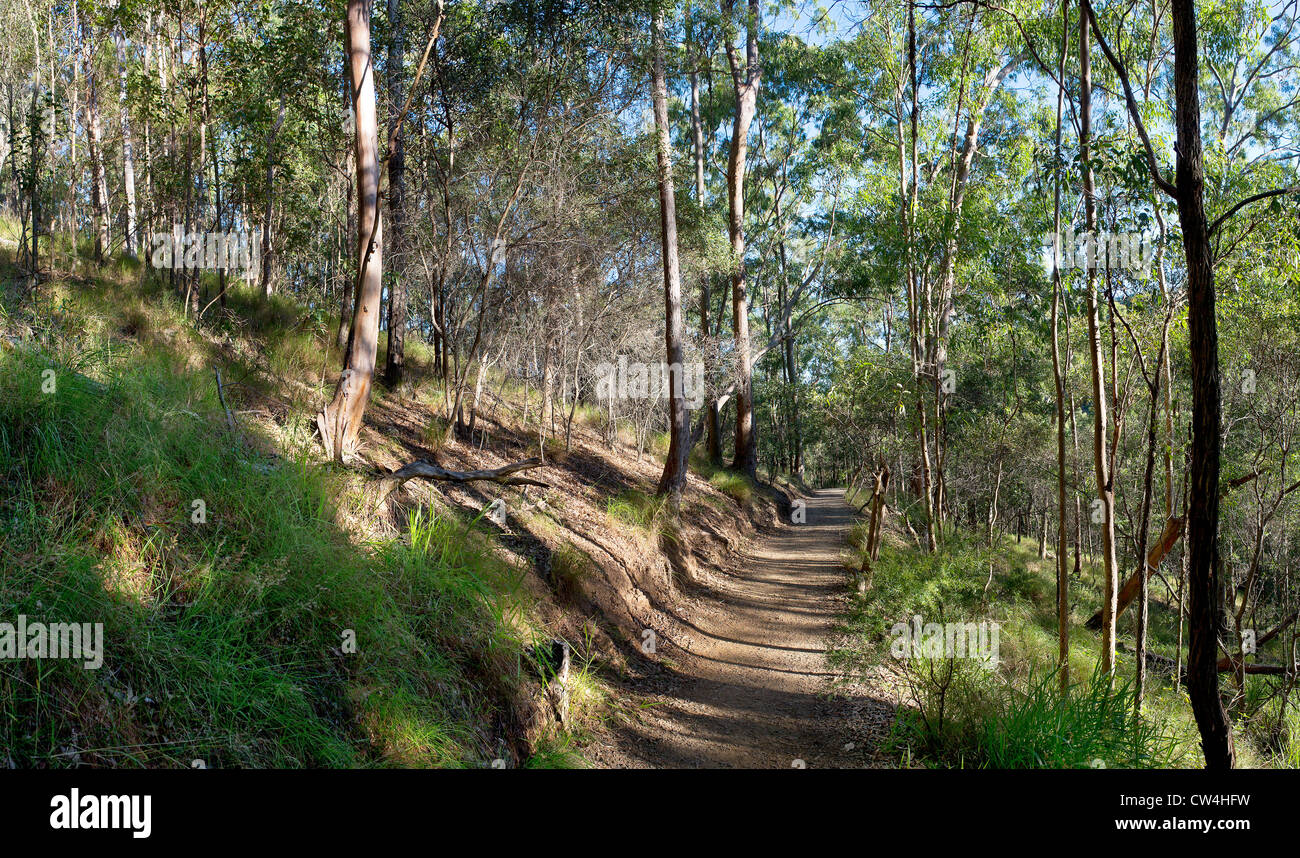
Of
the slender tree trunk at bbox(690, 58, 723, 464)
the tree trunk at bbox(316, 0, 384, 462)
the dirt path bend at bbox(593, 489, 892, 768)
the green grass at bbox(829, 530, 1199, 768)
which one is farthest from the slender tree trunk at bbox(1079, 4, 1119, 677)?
the slender tree trunk at bbox(690, 58, 723, 464)

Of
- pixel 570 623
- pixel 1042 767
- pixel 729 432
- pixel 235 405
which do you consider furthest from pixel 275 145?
pixel 729 432

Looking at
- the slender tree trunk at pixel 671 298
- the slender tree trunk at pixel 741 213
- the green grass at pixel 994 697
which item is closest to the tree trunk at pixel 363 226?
the green grass at pixel 994 697

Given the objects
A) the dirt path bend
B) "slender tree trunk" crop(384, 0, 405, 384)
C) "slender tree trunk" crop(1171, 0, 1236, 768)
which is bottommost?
the dirt path bend

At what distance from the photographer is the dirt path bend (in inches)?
200

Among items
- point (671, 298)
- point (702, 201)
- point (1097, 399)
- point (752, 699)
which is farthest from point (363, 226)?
point (702, 201)

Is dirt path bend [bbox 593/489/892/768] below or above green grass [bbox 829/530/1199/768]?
below

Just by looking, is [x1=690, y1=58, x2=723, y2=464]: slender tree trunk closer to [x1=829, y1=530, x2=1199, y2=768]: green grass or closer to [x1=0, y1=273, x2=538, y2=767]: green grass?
[x1=829, y1=530, x2=1199, y2=768]: green grass

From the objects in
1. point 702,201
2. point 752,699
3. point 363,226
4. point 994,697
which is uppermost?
point 702,201

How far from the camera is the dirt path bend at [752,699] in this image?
5.08m

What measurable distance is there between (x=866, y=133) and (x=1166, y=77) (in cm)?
1067

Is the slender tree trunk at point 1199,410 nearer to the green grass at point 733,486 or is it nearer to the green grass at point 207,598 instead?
the green grass at point 207,598

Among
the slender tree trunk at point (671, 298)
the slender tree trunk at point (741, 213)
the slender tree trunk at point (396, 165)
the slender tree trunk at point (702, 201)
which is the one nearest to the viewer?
the slender tree trunk at point (396, 165)

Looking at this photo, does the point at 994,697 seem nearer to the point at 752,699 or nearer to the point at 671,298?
the point at 752,699

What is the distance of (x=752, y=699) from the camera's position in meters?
6.27
